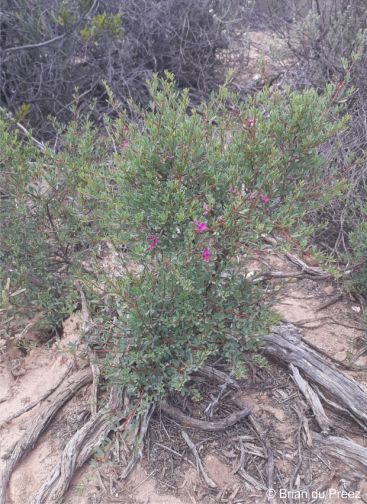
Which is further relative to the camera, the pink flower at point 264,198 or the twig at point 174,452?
the twig at point 174,452

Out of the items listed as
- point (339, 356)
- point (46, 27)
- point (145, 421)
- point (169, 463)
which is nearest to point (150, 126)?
point (145, 421)

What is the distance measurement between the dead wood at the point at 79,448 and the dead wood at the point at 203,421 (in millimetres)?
259

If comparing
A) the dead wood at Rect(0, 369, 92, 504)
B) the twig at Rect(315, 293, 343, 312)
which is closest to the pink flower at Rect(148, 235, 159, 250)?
the dead wood at Rect(0, 369, 92, 504)

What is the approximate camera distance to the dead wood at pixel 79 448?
2.34 metres

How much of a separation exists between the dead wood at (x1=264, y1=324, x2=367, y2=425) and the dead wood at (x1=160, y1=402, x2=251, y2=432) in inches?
18.2

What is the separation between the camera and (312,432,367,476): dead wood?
2.47m

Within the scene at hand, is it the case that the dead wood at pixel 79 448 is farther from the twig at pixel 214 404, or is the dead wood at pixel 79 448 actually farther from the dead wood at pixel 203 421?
the twig at pixel 214 404

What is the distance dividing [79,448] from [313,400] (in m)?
1.28

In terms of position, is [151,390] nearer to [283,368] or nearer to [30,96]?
[283,368]

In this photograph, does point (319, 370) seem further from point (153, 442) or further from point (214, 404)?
point (153, 442)

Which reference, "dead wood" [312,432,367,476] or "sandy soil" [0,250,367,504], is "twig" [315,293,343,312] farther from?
"dead wood" [312,432,367,476]

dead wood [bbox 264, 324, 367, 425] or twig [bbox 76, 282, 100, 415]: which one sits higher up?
twig [bbox 76, 282, 100, 415]

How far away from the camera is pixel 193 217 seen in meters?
2.01

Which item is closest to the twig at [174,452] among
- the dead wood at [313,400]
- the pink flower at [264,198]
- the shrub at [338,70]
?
the dead wood at [313,400]
